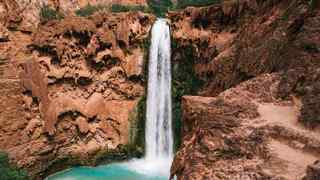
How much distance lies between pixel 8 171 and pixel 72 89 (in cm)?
725

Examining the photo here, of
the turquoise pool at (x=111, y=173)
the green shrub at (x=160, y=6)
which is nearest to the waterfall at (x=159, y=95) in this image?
the turquoise pool at (x=111, y=173)

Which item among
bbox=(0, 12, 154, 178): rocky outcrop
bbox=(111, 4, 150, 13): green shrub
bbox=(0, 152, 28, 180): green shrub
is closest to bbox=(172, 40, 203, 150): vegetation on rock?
bbox=(0, 12, 154, 178): rocky outcrop

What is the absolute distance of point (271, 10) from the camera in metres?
20.7

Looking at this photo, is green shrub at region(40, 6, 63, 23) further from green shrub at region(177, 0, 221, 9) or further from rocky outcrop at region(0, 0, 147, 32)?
green shrub at region(177, 0, 221, 9)

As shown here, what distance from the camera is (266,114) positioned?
10609mm

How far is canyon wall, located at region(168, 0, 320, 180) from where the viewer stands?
8.87m

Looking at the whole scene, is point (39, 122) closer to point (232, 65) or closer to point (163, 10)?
point (232, 65)

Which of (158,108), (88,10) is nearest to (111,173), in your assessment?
(158,108)

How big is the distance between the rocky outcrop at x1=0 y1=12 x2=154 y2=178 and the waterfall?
0.75m

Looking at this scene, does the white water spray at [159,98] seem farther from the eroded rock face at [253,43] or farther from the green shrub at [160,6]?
the green shrub at [160,6]

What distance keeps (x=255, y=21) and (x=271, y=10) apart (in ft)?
3.68

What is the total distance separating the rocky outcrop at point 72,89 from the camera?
2383 centimetres

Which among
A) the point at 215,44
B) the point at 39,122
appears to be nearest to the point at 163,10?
the point at 215,44

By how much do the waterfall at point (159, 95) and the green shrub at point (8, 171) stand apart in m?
8.64
